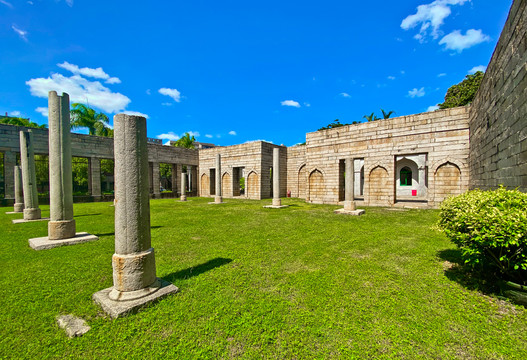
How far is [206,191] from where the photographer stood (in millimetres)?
25016

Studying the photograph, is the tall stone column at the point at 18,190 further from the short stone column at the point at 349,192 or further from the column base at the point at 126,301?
the short stone column at the point at 349,192

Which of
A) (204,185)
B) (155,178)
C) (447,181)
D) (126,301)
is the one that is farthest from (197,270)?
(204,185)

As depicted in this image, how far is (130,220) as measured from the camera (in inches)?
120

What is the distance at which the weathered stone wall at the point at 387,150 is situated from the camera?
1158cm

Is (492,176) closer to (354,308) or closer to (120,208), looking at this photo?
(354,308)

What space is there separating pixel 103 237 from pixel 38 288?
10.7ft

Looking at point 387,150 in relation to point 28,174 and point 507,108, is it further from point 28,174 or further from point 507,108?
point 28,174

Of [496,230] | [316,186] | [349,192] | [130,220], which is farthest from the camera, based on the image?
[316,186]

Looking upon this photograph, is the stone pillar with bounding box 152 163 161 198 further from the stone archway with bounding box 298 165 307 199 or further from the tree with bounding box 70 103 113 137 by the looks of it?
the stone archway with bounding box 298 165 307 199

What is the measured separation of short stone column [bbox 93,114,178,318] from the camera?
299 centimetres

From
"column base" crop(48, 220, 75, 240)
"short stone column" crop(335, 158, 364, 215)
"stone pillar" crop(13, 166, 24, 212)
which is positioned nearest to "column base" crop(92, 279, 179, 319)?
"column base" crop(48, 220, 75, 240)

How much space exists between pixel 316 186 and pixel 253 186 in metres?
6.75

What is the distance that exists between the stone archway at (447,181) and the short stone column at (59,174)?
15295mm

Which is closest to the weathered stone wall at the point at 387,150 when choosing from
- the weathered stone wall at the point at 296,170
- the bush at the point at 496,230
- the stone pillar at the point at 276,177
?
the stone pillar at the point at 276,177
